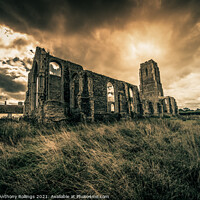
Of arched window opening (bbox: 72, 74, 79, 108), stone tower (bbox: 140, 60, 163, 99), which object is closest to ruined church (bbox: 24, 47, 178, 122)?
arched window opening (bbox: 72, 74, 79, 108)

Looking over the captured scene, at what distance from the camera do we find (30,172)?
1778 mm

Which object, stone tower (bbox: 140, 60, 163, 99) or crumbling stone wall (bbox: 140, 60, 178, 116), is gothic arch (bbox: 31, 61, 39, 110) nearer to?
crumbling stone wall (bbox: 140, 60, 178, 116)

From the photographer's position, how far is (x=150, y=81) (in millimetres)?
27172

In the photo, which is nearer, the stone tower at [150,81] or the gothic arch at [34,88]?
the gothic arch at [34,88]

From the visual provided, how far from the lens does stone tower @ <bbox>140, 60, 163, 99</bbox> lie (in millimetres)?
26006

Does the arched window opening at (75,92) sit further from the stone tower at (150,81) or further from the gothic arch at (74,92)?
the stone tower at (150,81)

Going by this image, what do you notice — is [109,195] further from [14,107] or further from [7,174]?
[14,107]

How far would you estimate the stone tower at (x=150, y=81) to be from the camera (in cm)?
2601

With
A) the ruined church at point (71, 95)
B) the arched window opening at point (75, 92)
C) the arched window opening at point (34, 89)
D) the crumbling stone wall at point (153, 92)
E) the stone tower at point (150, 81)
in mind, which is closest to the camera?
the ruined church at point (71, 95)

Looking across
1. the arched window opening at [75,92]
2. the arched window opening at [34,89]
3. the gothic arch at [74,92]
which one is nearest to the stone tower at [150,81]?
the arched window opening at [75,92]

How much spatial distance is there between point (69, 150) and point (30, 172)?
0.74m

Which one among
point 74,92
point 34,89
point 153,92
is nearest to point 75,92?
point 74,92

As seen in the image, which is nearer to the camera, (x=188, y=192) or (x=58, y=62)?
(x=188, y=192)

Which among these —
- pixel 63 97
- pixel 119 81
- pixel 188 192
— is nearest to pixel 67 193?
pixel 188 192
